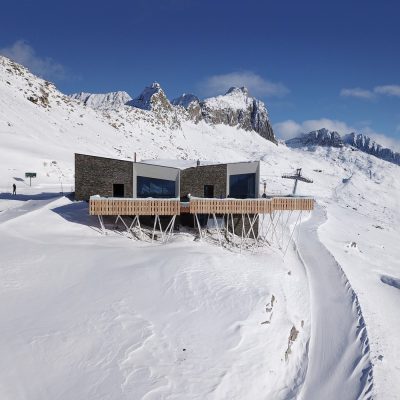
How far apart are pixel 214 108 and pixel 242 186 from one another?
493 ft

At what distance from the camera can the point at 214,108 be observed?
6713 inches

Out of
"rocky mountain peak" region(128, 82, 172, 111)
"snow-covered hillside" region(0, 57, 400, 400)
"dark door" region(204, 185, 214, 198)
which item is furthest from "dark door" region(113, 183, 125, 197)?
"rocky mountain peak" region(128, 82, 172, 111)

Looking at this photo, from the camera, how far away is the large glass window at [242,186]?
26375mm

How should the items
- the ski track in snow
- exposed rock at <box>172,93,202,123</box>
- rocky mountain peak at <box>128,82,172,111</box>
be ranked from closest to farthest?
the ski track in snow, rocky mountain peak at <box>128,82,172,111</box>, exposed rock at <box>172,93,202,123</box>

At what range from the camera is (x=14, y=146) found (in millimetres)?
51156

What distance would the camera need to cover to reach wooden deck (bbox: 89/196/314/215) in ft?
69.6

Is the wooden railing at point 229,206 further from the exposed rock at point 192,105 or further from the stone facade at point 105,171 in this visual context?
the exposed rock at point 192,105

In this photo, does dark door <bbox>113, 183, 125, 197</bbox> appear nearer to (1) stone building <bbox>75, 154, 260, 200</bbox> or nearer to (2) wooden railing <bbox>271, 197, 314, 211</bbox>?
(1) stone building <bbox>75, 154, 260, 200</bbox>

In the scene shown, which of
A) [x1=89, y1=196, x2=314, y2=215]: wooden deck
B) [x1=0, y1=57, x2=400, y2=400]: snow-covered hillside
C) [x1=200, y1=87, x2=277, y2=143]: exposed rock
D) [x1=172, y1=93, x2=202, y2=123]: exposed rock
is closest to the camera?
[x1=0, y1=57, x2=400, y2=400]: snow-covered hillside

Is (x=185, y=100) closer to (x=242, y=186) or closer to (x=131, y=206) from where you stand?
(x=242, y=186)

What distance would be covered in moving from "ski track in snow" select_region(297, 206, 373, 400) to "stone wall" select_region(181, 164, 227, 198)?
26.3ft

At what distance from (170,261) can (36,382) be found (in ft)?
28.5

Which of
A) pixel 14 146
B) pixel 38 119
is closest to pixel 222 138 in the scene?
pixel 38 119

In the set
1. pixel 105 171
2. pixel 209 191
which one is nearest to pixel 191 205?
pixel 209 191
